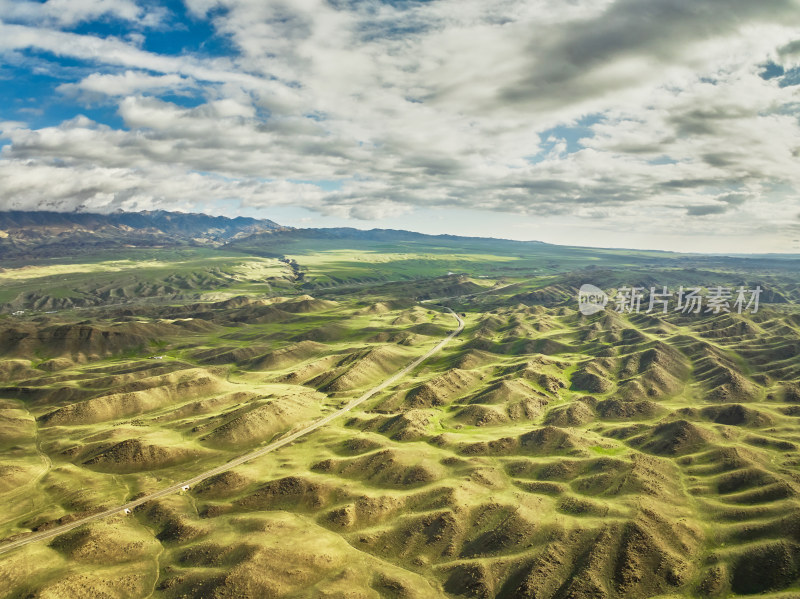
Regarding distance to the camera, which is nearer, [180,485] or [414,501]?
[414,501]

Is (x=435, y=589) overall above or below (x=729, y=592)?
below

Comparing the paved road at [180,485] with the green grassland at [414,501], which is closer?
the green grassland at [414,501]

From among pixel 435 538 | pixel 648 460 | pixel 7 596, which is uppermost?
pixel 648 460

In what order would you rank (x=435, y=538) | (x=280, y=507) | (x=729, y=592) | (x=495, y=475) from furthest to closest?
(x=495, y=475) < (x=280, y=507) < (x=435, y=538) < (x=729, y=592)

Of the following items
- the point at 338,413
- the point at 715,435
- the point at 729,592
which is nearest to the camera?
the point at 729,592

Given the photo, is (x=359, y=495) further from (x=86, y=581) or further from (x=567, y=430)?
(x=567, y=430)

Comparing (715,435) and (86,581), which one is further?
(715,435)

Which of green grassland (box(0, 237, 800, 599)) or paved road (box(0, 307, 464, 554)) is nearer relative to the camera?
green grassland (box(0, 237, 800, 599))

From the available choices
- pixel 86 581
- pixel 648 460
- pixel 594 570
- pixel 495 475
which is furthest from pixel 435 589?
pixel 648 460

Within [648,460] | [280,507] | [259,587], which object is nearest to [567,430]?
[648,460]

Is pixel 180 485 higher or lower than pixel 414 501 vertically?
lower
